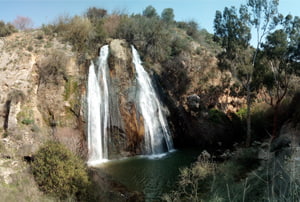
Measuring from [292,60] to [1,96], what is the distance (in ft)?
60.6

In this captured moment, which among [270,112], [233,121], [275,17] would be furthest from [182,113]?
[275,17]

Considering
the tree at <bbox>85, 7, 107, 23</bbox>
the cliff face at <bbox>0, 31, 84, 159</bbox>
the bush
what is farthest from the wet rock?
the tree at <bbox>85, 7, 107, 23</bbox>

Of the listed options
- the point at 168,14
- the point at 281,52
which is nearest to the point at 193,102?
the point at 281,52

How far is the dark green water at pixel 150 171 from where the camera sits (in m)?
11.4

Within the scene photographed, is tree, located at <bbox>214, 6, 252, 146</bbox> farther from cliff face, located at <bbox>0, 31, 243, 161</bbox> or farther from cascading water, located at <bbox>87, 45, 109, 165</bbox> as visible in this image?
cascading water, located at <bbox>87, 45, 109, 165</bbox>

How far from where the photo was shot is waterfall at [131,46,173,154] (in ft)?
59.0

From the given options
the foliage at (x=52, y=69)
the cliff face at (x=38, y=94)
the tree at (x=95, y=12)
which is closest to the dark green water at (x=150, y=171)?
the cliff face at (x=38, y=94)

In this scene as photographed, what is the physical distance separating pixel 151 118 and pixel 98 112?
13.3ft

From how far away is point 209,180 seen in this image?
34.7ft

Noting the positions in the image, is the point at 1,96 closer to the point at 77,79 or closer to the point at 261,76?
the point at 77,79

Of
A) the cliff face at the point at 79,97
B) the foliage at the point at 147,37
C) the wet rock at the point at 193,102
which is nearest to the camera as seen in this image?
the cliff face at the point at 79,97

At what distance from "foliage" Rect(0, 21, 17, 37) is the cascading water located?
388 inches

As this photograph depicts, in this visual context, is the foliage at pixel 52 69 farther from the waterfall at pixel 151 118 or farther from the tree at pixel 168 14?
the tree at pixel 168 14

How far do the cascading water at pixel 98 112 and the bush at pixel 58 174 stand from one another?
6206mm
